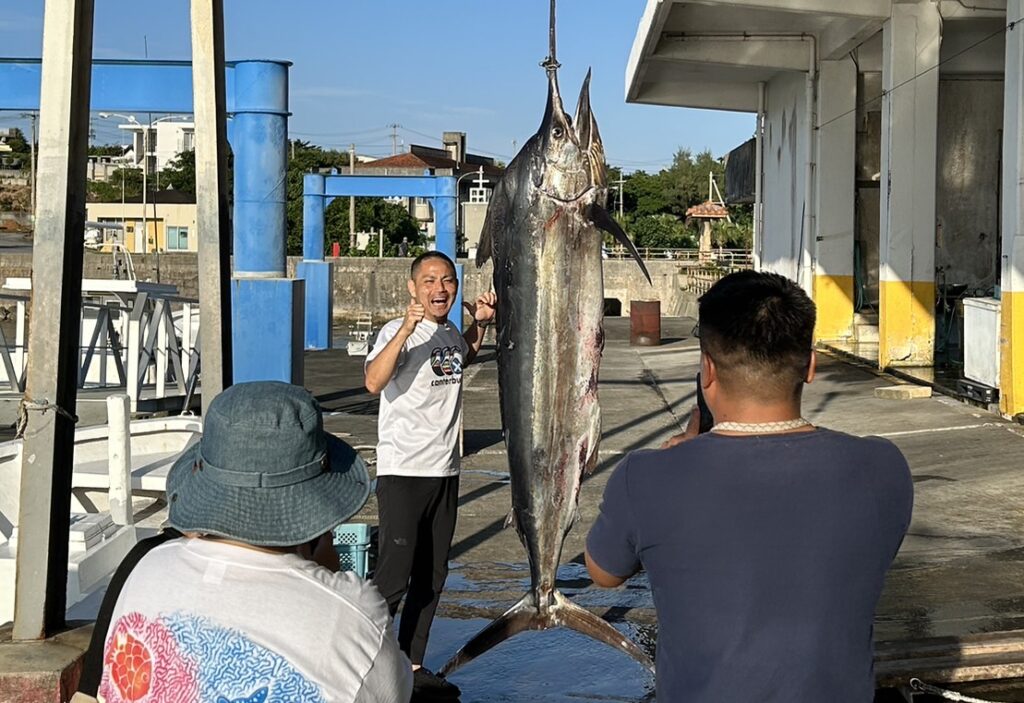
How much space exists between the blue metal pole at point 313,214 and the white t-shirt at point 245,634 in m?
27.4

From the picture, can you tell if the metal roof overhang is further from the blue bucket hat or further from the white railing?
the blue bucket hat

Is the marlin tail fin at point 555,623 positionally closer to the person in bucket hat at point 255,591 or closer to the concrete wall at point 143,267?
the person in bucket hat at point 255,591

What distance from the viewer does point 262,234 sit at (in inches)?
453

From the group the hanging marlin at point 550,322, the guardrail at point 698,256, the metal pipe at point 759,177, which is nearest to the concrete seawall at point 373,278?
the guardrail at point 698,256

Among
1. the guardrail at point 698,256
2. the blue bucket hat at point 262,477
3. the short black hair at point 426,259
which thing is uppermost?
the guardrail at point 698,256

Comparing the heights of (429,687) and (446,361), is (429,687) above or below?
below

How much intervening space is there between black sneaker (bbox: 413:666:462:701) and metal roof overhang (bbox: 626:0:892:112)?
14544 millimetres

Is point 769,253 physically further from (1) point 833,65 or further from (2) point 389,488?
(2) point 389,488

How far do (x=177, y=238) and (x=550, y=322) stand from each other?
255ft

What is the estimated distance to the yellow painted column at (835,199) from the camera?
22906 millimetres

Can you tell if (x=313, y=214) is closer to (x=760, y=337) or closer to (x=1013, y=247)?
(x=1013, y=247)

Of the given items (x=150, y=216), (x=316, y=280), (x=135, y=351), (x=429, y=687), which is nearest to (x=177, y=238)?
(x=150, y=216)

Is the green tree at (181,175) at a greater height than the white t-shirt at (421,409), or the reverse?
the green tree at (181,175)

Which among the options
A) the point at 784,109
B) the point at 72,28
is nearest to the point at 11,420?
the point at 72,28
